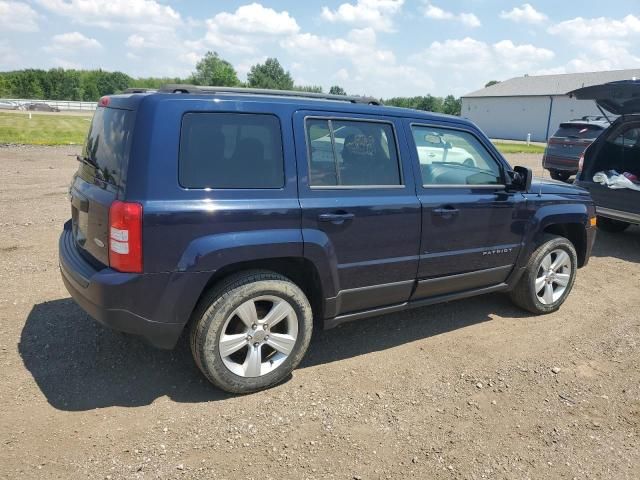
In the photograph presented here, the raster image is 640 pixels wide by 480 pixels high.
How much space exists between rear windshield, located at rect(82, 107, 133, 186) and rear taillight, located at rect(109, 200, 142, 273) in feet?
0.60

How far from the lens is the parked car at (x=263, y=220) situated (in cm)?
293

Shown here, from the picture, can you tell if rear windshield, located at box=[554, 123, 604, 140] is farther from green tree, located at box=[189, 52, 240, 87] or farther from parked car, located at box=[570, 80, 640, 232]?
green tree, located at box=[189, 52, 240, 87]

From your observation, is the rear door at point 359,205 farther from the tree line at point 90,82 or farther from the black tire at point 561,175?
the tree line at point 90,82

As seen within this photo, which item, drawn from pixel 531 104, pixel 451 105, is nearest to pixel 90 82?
pixel 451 105

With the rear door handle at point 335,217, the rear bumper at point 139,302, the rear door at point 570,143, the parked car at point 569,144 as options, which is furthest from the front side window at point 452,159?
the rear door at point 570,143

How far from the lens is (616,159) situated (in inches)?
322

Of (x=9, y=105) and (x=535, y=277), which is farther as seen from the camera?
(x=9, y=105)

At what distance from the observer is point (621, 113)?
23.9ft

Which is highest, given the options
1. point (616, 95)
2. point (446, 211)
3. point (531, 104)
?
point (531, 104)

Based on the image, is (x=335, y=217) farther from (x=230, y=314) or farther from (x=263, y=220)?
(x=230, y=314)

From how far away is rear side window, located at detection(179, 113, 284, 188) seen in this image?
3002 millimetres

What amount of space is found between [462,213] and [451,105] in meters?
64.5

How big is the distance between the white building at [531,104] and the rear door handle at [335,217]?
45327 millimetres

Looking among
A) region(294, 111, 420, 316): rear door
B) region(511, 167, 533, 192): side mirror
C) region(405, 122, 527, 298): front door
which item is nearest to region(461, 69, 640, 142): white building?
region(511, 167, 533, 192): side mirror
